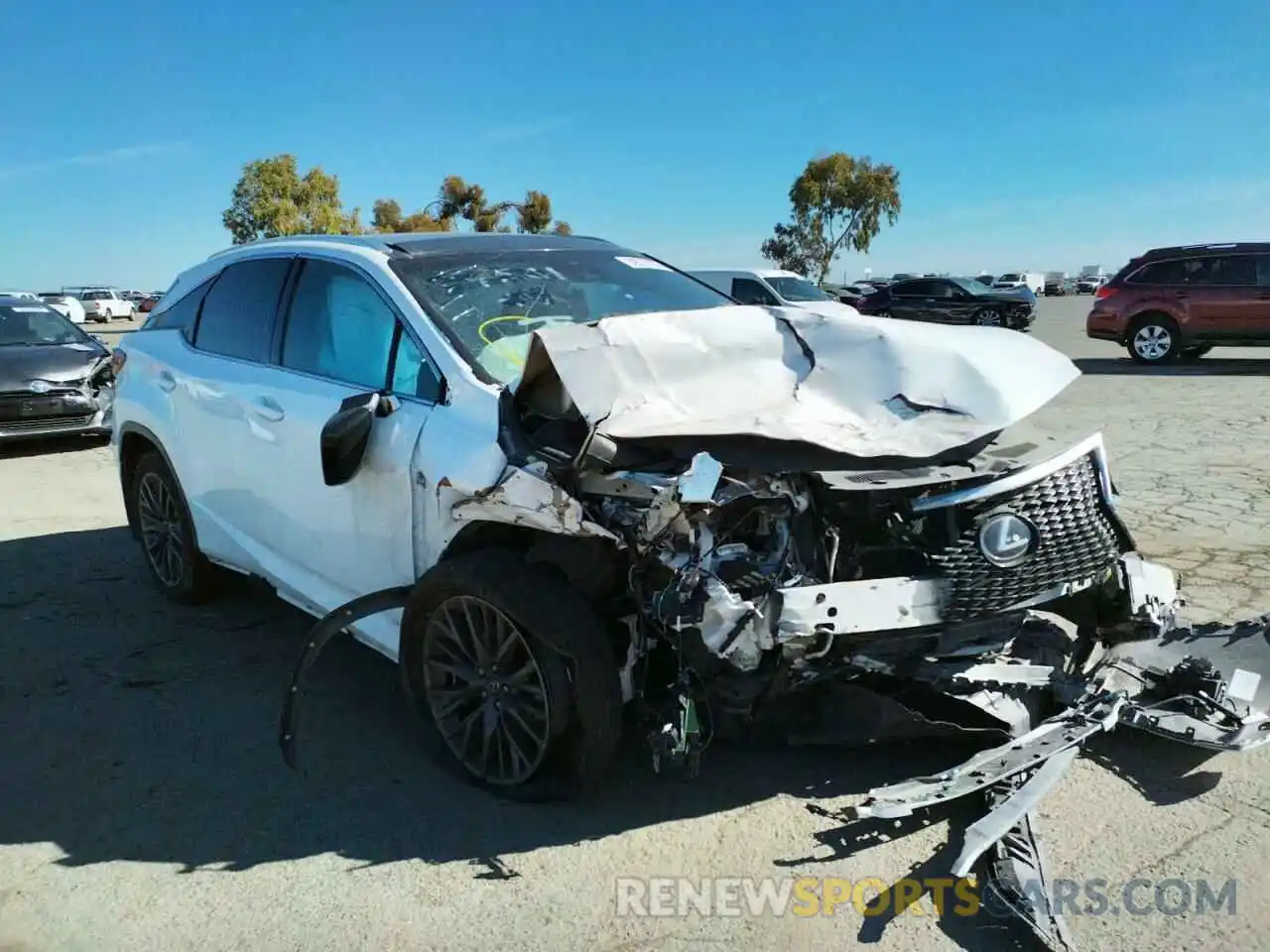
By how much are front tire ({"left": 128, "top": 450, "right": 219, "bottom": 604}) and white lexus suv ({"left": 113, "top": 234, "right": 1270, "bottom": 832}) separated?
4.00 ft

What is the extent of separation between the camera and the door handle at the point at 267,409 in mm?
4176

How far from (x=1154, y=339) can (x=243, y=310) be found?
1540cm

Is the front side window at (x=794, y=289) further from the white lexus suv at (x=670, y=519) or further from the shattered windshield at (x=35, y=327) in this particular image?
the white lexus suv at (x=670, y=519)

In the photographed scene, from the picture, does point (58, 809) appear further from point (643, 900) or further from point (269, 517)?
point (643, 900)

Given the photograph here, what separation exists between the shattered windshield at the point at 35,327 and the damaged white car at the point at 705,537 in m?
8.97

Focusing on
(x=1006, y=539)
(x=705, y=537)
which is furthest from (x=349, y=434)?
(x=1006, y=539)

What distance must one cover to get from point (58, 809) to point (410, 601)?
1.40m

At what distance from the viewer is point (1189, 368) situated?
1577 cm

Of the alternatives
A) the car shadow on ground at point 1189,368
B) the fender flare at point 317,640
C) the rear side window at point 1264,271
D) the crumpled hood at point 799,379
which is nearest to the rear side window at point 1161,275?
the rear side window at point 1264,271

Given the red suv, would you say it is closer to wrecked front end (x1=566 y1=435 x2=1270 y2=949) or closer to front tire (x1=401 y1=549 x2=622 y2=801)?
wrecked front end (x1=566 y1=435 x2=1270 y2=949)

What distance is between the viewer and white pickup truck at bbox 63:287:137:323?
169ft

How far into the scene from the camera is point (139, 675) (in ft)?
14.9

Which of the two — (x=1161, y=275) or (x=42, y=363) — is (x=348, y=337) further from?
(x=1161, y=275)

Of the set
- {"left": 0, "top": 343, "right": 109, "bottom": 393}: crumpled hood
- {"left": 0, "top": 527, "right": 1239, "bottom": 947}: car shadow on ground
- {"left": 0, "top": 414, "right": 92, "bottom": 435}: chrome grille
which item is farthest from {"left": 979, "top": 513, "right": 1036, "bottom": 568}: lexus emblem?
{"left": 0, "top": 343, "right": 109, "bottom": 393}: crumpled hood
